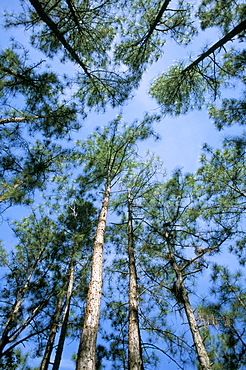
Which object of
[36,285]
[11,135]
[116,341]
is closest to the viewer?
[11,135]

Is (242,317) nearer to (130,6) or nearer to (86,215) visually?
(86,215)

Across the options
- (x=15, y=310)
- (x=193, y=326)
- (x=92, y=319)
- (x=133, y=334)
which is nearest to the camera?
(x=92, y=319)

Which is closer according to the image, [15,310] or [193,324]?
[193,324]

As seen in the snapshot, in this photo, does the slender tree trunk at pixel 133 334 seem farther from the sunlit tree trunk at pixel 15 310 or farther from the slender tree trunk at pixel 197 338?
the sunlit tree trunk at pixel 15 310

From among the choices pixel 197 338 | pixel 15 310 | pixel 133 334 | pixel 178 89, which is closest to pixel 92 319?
pixel 133 334

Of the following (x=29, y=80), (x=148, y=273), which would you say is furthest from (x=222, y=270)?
(x=29, y=80)

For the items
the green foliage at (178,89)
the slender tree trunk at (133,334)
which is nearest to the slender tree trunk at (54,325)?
the slender tree trunk at (133,334)

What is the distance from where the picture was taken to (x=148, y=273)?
4.92 metres

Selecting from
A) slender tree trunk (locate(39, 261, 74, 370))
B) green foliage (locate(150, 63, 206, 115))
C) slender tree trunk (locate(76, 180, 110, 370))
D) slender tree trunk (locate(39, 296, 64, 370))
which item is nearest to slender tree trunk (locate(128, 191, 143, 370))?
slender tree trunk (locate(76, 180, 110, 370))

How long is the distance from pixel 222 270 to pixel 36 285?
4.86 m

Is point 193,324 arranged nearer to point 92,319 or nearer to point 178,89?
point 92,319

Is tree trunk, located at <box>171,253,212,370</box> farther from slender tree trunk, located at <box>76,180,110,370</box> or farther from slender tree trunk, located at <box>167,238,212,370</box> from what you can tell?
slender tree trunk, located at <box>76,180,110,370</box>

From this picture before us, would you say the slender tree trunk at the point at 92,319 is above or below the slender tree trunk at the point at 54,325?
below

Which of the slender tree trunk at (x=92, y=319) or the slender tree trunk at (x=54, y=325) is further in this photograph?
the slender tree trunk at (x=54, y=325)
